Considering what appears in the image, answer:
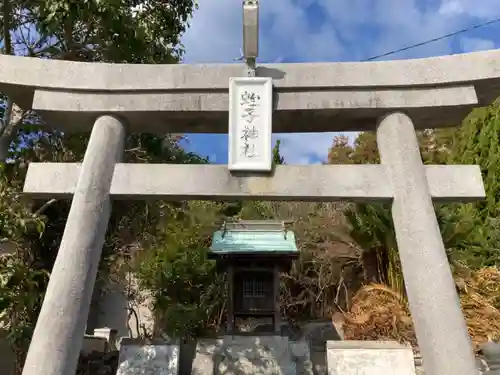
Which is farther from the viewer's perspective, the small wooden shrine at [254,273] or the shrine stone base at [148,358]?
the small wooden shrine at [254,273]

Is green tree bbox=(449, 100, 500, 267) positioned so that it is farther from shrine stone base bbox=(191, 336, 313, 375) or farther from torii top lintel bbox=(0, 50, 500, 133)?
torii top lintel bbox=(0, 50, 500, 133)


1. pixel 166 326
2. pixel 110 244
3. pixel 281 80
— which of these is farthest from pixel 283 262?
pixel 281 80

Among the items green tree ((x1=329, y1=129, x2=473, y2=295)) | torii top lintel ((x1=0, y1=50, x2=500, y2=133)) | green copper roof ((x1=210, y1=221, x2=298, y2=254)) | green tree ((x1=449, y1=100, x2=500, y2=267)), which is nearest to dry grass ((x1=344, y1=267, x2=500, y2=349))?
green tree ((x1=329, y1=129, x2=473, y2=295))

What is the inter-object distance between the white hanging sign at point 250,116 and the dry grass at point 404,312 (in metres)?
6.06

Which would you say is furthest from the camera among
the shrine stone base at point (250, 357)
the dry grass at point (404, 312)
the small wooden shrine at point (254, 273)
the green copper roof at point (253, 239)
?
the dry grass at point (404, 312)

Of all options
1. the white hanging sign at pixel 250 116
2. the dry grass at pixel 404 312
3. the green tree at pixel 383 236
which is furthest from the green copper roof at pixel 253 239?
the white hanging sign at pixel 250 116

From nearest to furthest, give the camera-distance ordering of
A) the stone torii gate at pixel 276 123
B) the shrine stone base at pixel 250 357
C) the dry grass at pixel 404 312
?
the stone torii gate at pixel 276 123, the shrine stone base at pixel 250 357, the dry grass at pixel 404 312

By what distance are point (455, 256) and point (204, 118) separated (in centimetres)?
848

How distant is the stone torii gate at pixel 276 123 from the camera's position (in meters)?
4.08

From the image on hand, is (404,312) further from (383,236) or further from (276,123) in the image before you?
(276,123)

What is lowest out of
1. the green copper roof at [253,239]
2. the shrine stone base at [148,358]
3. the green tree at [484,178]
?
the shrine stone base at [148,358]

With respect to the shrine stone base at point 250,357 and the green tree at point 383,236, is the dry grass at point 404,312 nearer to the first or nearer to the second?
the green tree at point 383,236

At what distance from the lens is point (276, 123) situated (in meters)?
4.85

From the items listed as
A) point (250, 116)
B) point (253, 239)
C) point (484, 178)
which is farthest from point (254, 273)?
point (484, 178)
